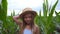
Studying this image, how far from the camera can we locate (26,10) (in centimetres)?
136

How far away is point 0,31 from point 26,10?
1.05 ft

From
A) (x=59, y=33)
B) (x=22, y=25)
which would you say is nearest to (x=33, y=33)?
(x=22, y=25)

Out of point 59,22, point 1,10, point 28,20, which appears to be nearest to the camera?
point 28,20

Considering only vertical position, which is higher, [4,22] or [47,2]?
[47,2]

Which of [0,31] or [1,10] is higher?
[1,10]

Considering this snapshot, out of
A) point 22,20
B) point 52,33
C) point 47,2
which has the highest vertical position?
point 47,2

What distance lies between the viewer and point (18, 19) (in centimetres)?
144

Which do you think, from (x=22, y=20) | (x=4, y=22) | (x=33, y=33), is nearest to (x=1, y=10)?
(x=4, y=22)

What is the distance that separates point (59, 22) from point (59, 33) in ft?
0.57

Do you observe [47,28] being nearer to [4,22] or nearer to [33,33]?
[33,33]

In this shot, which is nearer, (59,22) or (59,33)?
(59,33)

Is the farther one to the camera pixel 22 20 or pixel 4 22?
pixel 4 22

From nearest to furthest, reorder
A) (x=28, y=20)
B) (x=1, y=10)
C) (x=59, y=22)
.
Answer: (x=28, y=20) < (x=1, y=10) < (x=59, y=22)

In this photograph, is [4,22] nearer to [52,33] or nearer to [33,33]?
[33,33]
